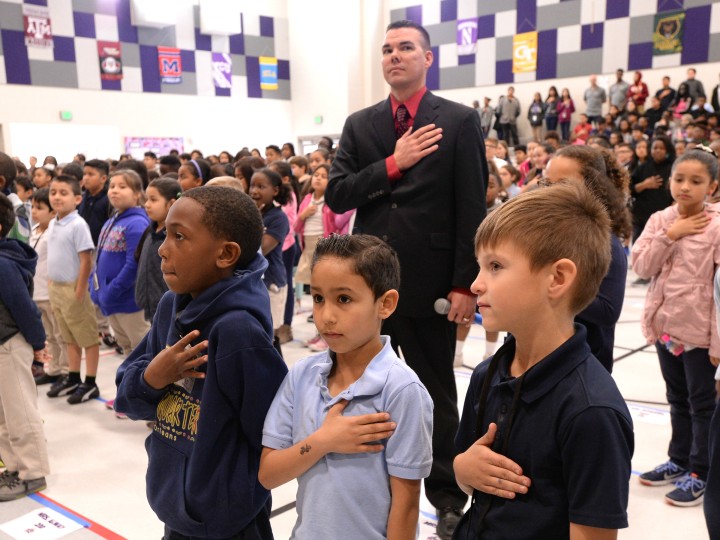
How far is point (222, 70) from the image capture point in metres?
19.3

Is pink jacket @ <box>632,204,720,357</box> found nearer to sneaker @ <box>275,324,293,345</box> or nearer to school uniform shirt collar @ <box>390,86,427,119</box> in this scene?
school uniform shirt collar @ <box>390,86,427,119</box>

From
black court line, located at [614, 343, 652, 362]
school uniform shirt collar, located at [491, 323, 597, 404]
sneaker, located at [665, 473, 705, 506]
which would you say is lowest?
black court line, located at [614, 343, 652, 362]

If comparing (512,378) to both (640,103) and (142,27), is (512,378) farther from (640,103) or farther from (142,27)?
(142,27)

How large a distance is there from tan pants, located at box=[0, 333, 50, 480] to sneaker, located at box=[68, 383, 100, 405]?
111 cm

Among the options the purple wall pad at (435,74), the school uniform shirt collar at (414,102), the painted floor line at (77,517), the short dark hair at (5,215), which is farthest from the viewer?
the purple wall pad at (435,74)

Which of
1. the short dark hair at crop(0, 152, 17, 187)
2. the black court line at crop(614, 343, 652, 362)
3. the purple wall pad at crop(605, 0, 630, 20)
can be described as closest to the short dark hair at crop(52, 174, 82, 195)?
the short dark hair at crop(0, 152, 17, 187)

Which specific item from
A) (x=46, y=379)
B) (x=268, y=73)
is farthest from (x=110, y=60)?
(x=46, y=379)

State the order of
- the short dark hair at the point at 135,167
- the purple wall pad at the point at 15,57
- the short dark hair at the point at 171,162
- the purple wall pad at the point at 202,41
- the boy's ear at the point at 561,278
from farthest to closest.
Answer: the purple wall pad at the point at 202,41 → the purple wall pad at the point at 15,57 → the short dark hair at the point at 171,162 → the short dark hair at the point at 135,167 → the boy's ear at the point at 561,278

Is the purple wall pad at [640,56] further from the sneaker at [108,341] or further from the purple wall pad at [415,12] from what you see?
the sneaker at [108,341]

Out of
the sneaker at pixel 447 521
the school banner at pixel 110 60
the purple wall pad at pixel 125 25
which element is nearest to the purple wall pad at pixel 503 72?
the purple wall pad at pixel 125 25

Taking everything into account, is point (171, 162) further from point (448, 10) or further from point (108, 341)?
point (448, 10)

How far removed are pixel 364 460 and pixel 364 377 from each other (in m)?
0.18

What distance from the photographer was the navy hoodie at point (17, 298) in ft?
9.12

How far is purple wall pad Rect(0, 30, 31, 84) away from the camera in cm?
1519
